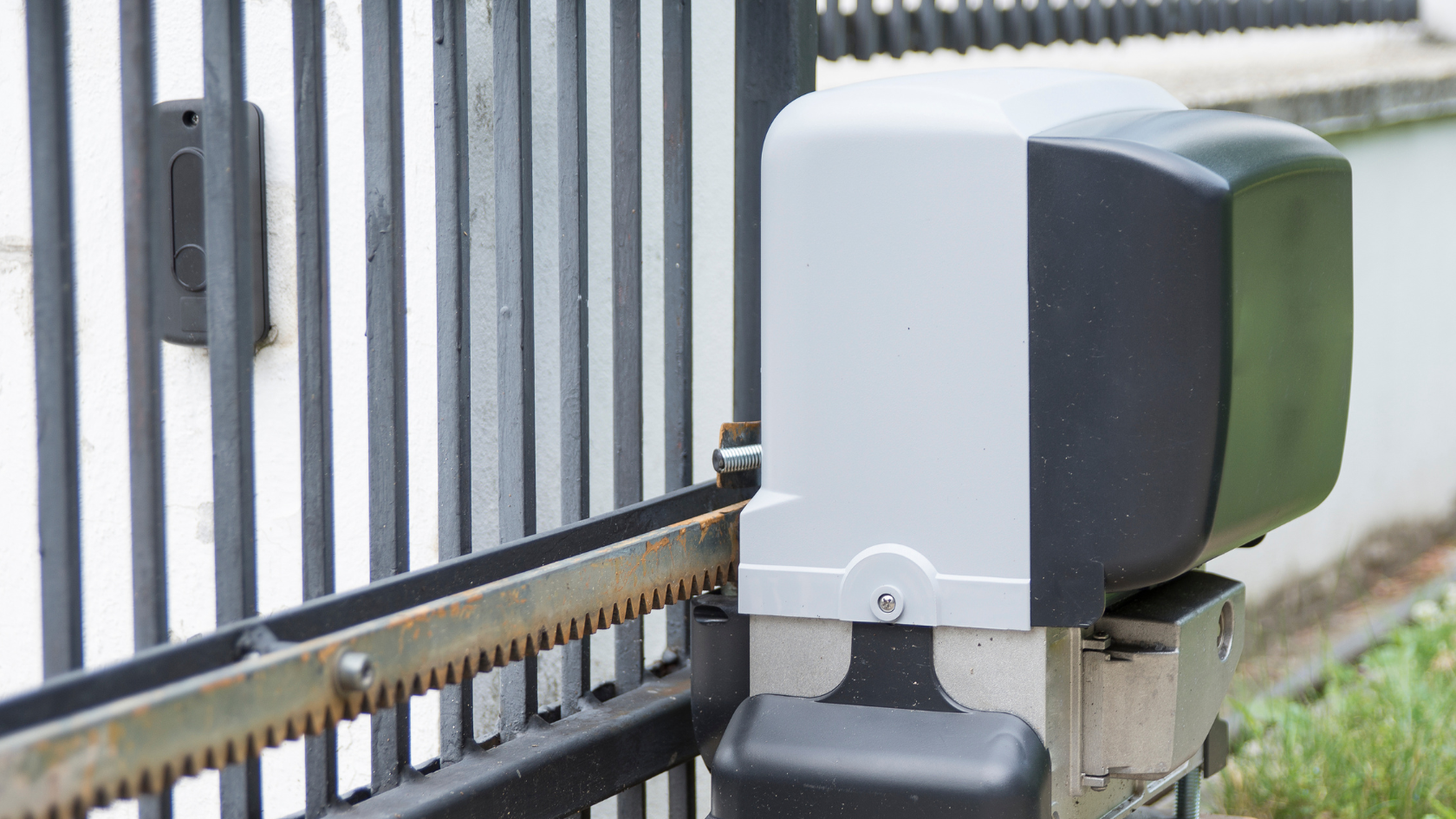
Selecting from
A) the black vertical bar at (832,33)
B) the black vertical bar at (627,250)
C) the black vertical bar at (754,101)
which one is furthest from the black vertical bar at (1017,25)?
the black vertical bar at (627,250)

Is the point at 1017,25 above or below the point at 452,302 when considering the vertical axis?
above

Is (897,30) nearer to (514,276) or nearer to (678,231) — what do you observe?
(678,231)

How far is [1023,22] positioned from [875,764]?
146 centimetres

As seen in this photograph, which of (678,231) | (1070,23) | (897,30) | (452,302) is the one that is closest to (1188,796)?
(678,231)

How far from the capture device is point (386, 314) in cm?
117

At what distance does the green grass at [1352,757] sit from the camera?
2.46m

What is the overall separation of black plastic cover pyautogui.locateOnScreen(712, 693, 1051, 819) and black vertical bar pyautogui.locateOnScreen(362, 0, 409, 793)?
31 cm

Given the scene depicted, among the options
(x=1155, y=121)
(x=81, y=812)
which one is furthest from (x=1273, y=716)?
(x=81, y=812)

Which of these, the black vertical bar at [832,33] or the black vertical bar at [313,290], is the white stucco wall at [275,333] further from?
the black vertical bar at [313,290]

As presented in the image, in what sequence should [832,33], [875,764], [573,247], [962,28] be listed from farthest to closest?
[962,28] → [832,33] → [573,247] → [875,764]

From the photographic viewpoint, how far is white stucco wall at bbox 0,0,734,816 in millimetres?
1537

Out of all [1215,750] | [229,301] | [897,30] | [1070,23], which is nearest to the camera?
[229,301]

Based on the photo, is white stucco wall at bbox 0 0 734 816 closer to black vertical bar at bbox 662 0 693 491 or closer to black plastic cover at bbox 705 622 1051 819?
black vertical bar at bbox 662 0 693 491

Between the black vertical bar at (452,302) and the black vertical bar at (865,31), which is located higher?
the black vertical bar at (865,31)
